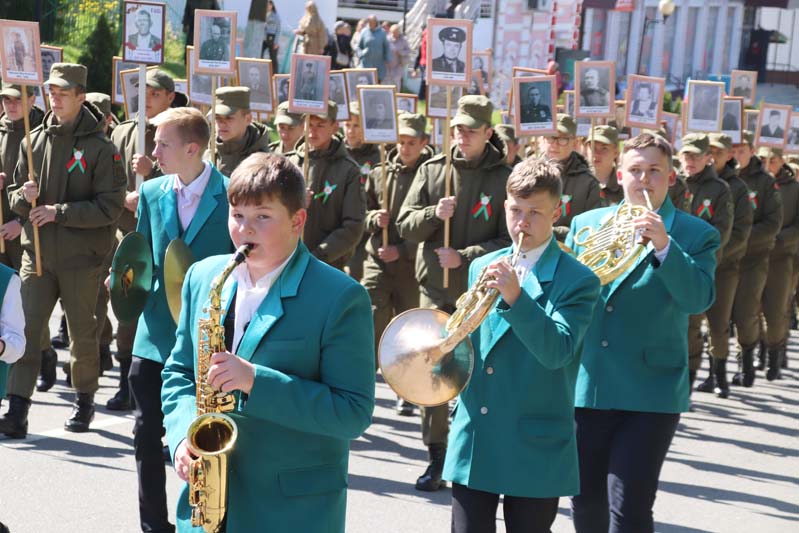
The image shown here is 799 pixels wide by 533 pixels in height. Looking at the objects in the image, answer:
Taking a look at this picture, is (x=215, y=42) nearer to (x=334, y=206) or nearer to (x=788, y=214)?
(x=334, y=206)

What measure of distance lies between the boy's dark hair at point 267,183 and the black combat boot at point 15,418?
196 inches

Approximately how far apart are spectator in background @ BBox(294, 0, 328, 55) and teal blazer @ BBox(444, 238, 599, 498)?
2011 cm

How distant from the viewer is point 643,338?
5.66 meters

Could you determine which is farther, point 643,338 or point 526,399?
point 643,338

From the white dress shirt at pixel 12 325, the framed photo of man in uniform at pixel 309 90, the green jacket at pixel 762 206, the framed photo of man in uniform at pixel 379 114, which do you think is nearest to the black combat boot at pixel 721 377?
the green jacket at pixel 762 206

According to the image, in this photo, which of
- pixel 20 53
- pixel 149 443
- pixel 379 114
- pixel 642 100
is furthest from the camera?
pixel 642 100

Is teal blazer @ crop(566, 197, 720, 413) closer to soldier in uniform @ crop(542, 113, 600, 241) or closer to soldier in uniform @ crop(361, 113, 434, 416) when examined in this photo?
soldier in uniform @ crop(542, 113, 600, 241)

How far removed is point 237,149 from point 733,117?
534cm

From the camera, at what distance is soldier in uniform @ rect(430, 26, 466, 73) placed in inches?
373

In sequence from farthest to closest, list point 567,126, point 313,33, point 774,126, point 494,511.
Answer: point 313,33
point 774,126
point 567,126
point 494,511

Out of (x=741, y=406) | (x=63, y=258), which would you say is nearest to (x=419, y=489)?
(x=63, y=258)

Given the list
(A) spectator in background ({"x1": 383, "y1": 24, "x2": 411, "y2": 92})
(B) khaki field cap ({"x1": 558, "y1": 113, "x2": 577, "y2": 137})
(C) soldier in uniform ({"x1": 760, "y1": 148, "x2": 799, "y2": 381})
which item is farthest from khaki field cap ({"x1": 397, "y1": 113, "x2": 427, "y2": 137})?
(A) spectator in background ({"x1": 383, "y1": 24, "x2": 411, "y2": 92})

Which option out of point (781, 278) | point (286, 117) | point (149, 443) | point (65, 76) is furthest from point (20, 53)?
point (781, 278)

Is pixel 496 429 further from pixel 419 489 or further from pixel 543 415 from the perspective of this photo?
pixel 419 489
